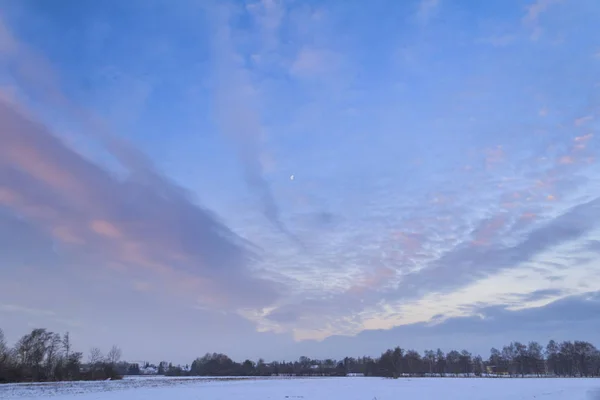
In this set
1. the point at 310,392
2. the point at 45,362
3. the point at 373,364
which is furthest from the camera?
the point at 373,364

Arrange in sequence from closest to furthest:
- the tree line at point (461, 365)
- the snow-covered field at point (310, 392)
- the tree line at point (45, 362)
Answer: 1. the snow-covered field at point (310, 392)
2. the tree line at point (45, 362)
3. the tree line at point (461, 365)

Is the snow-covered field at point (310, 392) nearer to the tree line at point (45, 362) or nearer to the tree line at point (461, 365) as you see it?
the tree line at point (45, 362)

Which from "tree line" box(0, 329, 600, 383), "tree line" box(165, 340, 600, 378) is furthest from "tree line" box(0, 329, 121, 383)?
"tree line" box(165, 340, 600, 378)

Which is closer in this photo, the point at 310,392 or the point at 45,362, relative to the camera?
the point at 310,392

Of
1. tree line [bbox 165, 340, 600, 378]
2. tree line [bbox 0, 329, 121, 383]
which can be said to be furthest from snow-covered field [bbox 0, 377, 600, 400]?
tree line [bbox 165, 340, 600, 378]

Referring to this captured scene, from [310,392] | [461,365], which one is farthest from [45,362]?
[461,365]

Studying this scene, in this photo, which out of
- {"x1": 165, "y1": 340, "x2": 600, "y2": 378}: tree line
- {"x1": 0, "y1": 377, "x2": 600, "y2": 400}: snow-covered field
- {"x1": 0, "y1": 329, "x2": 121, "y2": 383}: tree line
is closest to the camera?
{"x1": 0, "y1": 377, "x2": 600, "y2": 400}: snow-covered field

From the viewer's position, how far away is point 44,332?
104 metres

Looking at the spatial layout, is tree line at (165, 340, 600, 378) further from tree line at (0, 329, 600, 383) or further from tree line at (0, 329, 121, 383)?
tree line at (0, 329, 121, 383)

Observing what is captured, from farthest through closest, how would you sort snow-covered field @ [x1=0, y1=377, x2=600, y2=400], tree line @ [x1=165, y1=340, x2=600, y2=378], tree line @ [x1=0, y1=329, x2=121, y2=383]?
tree line @ [x1=165, y1=340, x2=600, y2=378]
tree line @ [x1=0, y1=329, x2=121, y2=383]
snow-covered field @ [x1=0, y1=377, x2=600, y2=400]

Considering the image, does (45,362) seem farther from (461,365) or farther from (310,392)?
(461,365)

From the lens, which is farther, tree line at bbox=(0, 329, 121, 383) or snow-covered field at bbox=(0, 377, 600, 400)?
tree line at bbox=(0, 329, 121, 383)

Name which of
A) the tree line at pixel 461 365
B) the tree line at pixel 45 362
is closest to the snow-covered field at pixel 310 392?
the tree line at pixel 45 362

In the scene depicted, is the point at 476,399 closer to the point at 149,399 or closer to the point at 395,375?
the point at 149,399
